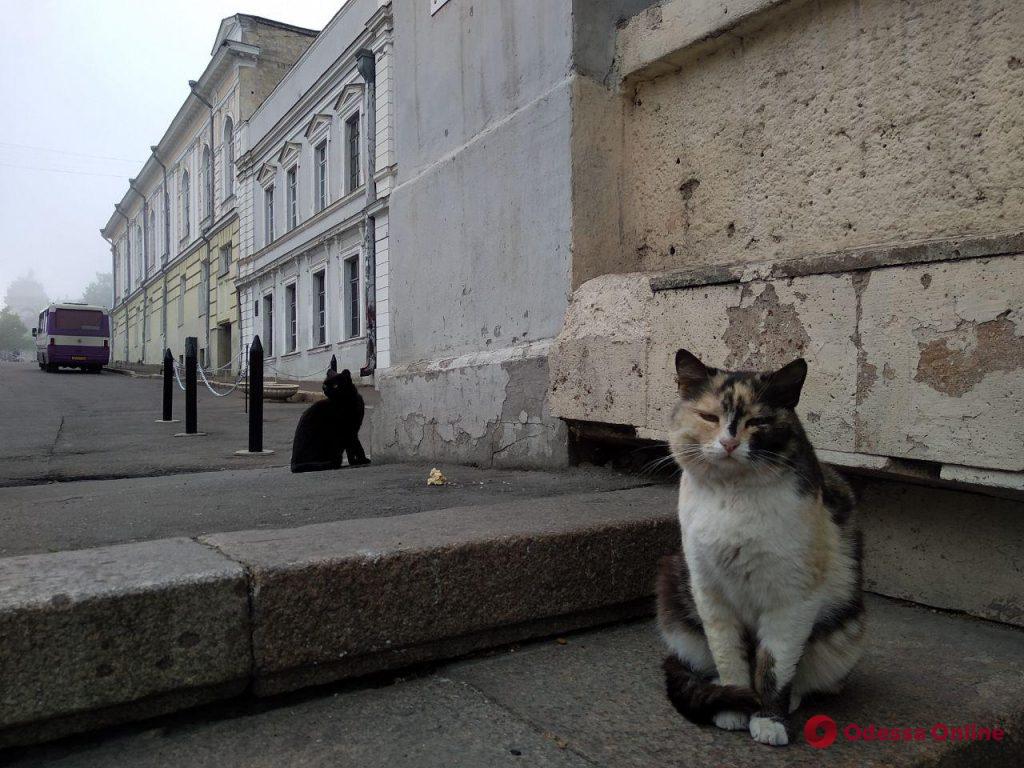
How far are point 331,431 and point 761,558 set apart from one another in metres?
4.49

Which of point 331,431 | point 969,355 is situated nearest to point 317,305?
point 331,431

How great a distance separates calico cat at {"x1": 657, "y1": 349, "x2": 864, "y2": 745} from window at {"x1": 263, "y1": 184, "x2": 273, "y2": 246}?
2558 cm

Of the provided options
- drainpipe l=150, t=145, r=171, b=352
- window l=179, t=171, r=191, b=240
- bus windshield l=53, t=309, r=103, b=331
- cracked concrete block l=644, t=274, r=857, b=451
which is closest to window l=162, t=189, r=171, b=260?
drainpipe l=150, t=145, r=171, b=352

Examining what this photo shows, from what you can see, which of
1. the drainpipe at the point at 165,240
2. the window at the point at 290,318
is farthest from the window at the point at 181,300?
the window at the point at 290,318

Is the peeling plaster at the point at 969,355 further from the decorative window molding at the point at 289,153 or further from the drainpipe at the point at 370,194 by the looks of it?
the decorative window molding at the point at 289,153

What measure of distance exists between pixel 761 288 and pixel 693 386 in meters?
0.98

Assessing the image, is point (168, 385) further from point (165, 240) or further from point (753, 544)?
point (165, 240)

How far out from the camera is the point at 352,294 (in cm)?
2008

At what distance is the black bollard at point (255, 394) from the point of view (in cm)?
729

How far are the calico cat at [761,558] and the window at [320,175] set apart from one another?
21397 millimetres

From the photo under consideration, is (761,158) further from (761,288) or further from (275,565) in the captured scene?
(275,565)

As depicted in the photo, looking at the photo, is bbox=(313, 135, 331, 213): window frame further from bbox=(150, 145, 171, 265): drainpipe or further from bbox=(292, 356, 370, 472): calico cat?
bbox=(150, 145, 171, 265): drainpipe

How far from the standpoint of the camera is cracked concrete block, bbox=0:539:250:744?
1.53 m

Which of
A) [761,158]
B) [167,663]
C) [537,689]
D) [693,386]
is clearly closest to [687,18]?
[761,158]
